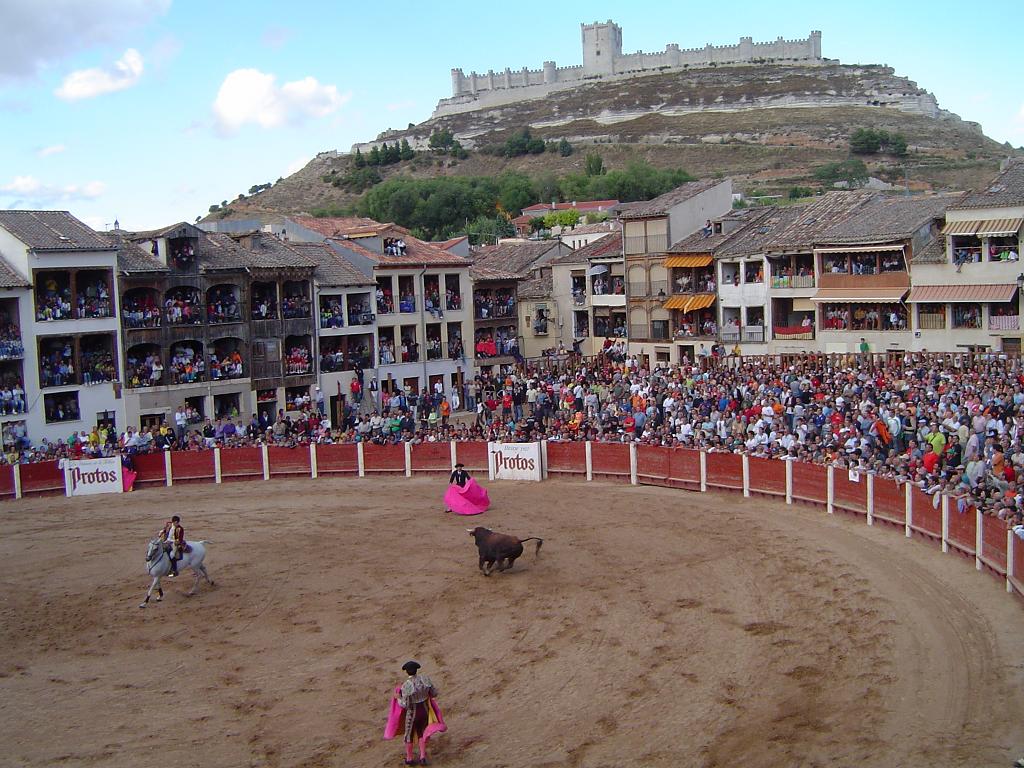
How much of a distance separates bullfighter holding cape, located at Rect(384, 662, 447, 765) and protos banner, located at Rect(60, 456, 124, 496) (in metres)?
24.8

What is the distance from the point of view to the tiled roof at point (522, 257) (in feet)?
221

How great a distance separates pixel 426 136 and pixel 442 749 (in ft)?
614

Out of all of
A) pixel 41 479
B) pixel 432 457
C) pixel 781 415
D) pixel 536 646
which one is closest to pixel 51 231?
pixel 41 479

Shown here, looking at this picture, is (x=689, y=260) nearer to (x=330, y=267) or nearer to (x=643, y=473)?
(x=330, y=267)

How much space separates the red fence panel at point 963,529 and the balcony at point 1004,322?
20.7 meters

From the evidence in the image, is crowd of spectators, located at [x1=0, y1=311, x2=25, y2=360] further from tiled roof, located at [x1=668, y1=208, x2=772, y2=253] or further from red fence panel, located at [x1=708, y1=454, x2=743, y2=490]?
tiled roof, located at [x1=668, y1=208, x2=772, y2=253]

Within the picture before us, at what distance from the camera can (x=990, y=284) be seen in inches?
1697

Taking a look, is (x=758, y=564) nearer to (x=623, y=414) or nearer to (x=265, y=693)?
(x=265, y=693)

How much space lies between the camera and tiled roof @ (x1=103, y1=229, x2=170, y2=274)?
150ft

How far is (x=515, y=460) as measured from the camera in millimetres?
36812

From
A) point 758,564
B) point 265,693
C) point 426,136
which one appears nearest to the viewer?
point 265,693

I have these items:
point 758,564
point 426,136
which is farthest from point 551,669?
point 426,136

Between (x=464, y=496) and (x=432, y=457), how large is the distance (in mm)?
7091

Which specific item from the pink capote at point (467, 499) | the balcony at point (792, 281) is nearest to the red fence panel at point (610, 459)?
the pink capote at point (467, 499)
